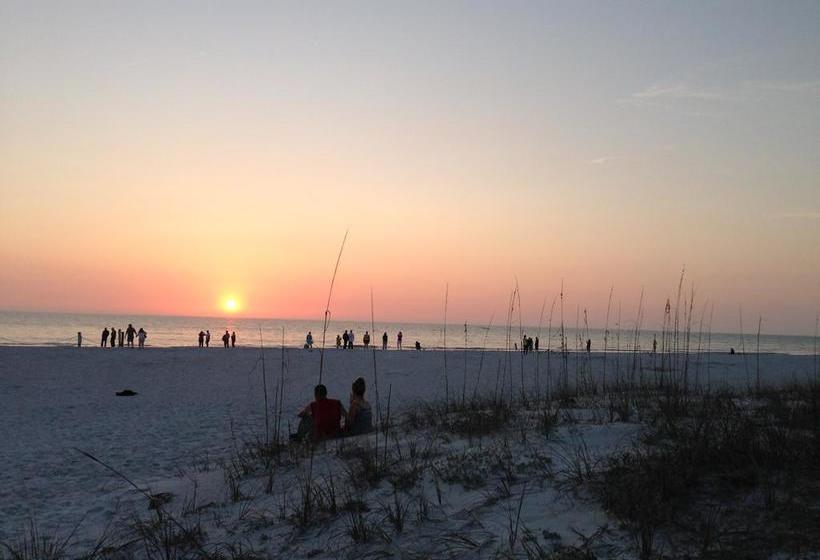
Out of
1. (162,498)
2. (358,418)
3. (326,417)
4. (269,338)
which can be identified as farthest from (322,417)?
(269,338)

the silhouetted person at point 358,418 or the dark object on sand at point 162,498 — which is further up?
the silhouetted person at point 358,418

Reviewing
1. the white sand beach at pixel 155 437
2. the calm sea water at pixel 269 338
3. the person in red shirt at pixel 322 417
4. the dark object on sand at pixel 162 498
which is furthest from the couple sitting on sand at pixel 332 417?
the calm sea water at pixel 269 338

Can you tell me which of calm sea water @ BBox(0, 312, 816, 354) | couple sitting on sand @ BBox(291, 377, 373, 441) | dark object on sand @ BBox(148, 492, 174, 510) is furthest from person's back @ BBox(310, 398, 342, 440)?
calm sea water @ BBox(0, 312, 816, 354)

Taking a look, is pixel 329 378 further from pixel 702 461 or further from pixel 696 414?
pixel 702 461

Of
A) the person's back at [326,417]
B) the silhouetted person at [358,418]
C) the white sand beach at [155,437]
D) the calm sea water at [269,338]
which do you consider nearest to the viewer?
the white sand beach at [155,437]

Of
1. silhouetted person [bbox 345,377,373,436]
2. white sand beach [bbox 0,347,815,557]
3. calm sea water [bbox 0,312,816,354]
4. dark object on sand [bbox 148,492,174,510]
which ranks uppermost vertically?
silhouetted person [bbox 345,377,373,436]

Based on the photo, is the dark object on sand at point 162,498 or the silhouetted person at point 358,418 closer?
the dark object on sand at point 162,498

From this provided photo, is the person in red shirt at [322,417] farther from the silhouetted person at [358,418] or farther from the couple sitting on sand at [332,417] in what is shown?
the silhouetted person at [358,418]

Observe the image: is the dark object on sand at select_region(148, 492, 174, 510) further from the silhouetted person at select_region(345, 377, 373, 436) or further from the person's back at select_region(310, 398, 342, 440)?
the silhouetted person at select_region(345, 377, 373, 436)

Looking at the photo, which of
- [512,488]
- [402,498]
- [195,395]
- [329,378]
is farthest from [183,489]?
[329,378]

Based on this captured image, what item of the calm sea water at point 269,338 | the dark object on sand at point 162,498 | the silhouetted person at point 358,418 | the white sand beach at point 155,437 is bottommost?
the calm sea water at point 269,338

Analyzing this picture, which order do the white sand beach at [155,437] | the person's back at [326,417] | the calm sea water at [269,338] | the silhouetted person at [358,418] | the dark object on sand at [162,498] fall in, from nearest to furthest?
the white sand beach at [155,437] < the dark object on sand at [162,498] < the person's back at [326,417] < the silhouetted person at [358,418] < the calm sea water at [269,338]

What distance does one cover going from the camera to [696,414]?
6273 millimetres

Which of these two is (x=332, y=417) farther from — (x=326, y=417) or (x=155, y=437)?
(x=155, y=437)
